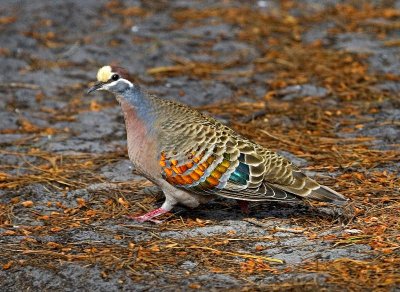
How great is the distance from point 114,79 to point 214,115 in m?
2.13

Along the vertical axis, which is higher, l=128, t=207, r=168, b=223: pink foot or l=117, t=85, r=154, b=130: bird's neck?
l=117, t=85, r=154, b=130: bird's neck

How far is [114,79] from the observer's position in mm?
5582

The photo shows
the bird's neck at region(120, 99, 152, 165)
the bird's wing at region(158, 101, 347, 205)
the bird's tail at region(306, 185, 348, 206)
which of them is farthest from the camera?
the bird's neck at region(120, 99, 152, 165)

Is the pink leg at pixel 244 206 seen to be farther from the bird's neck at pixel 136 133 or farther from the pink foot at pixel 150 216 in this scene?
the bird's neck at pixel 136 133

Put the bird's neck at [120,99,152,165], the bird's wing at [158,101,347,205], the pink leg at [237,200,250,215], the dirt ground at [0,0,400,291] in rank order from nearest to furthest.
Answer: the dirt ground at [0,0,400,291] → the bird's wing at [158,101,347,205] → the bird's neck at [120,99,152,165] → the pink leg at [237,200,250,215]

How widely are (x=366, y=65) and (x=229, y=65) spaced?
4.71 ft

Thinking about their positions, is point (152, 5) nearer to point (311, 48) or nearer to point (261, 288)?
point (311, 48)

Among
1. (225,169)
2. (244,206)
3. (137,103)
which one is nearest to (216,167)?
(225,169)

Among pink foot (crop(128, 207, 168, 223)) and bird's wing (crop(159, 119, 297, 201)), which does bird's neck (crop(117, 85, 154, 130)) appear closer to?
bird's wing (crop(159, 119, 297, 201))

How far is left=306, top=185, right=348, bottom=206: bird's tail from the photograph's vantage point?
17.1 feet

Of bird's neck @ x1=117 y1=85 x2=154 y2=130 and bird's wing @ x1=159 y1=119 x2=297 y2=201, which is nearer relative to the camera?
bird's wing @ x1=159 y1=119 x2=297 y2=201

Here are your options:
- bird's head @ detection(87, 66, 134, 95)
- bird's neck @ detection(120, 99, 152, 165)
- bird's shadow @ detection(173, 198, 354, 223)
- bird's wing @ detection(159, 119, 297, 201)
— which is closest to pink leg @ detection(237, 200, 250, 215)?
bird's shadow @ detection(173, 198, 354, 223)

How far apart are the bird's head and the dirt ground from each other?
0.82 m

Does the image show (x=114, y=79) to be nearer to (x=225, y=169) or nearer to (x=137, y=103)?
(x=137, y=103)
